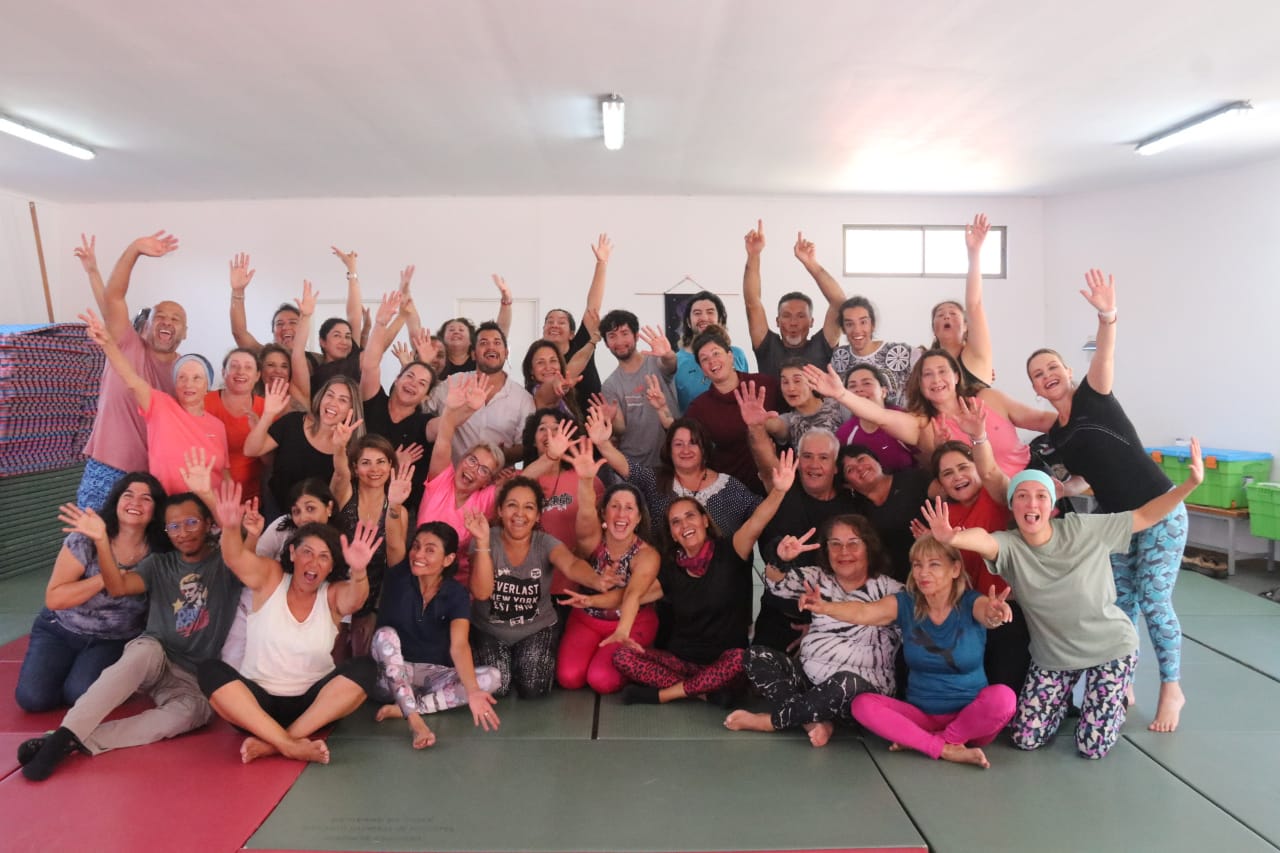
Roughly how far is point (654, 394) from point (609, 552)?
45.4 inches

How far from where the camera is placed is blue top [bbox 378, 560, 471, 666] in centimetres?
388

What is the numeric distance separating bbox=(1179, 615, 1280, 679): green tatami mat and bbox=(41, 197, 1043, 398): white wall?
219 inches

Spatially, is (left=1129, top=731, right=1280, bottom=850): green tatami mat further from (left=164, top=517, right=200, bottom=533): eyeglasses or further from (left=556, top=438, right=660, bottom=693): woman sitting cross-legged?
(left=164, top=517, right=200, bottom=533): eyeglasses

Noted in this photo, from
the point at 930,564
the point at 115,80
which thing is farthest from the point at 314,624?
the point at 115,80

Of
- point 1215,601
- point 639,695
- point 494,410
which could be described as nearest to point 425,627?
point 639,695

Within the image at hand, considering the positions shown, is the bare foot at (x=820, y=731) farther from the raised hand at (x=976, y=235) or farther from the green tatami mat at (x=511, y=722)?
the raised hand at (x=976, y=235)

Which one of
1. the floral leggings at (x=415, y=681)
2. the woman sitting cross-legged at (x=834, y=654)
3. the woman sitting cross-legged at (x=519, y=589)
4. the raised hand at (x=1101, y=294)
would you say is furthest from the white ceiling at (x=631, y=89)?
the floral leggings at (x=415, y=681)

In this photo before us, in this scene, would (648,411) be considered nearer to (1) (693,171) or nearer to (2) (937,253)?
(1) (693,171)

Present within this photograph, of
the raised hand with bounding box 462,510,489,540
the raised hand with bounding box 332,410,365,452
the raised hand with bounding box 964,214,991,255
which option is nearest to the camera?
the raised hand with bounding box 462,510,489,540

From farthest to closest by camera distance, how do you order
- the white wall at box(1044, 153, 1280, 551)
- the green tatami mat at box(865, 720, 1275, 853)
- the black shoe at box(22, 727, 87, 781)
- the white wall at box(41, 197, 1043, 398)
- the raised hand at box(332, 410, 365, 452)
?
1. the white wall at box(41, 197, 1043, 398)
2. the white wall at box(1044, 153, 1280, 551)
3. the raised hand at box(332, 410, 365, 452)
4. the black shoe at box(22, 727, 87, 781)
5. the green tatami mat at box(865, 720, 1275, 853)

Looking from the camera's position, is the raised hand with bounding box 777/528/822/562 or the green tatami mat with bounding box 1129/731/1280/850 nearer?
the green tatami mat with bounding box 1129/731/1280/850

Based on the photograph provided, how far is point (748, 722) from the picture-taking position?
3.67m

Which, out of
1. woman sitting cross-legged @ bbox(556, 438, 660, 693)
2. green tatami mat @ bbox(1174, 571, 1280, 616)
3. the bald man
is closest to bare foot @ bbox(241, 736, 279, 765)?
woman sitting cross-legged @ bbox(556, 438, 660, 693)

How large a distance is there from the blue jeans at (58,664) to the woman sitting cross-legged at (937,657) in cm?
369
